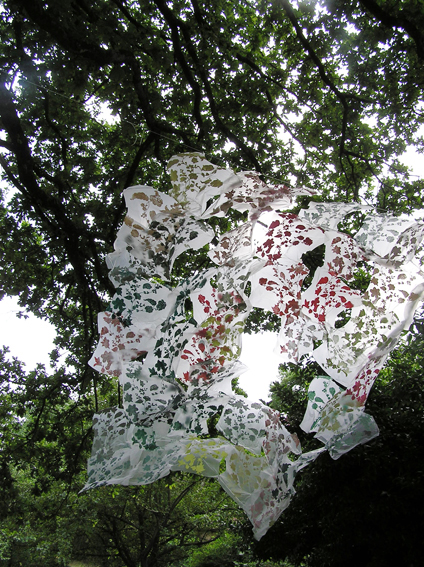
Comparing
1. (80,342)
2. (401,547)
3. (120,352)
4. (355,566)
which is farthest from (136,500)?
(120,352)

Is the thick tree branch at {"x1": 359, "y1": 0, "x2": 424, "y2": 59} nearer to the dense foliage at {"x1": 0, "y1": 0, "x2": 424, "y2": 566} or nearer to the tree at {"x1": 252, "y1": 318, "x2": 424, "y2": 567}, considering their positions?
the dense foliage at {"x1": 0, "y1": 0, "x2": 424, "y2": 566}

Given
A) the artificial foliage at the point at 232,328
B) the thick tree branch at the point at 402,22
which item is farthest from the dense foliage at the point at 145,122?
the artificial foliage at the point at 232,328

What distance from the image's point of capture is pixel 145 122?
4273 millimetres

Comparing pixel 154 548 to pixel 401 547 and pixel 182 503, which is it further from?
pixel 401 547

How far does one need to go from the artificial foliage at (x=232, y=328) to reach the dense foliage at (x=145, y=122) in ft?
6.32

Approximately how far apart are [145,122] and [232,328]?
12.1 feet

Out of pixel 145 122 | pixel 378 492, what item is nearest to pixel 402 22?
pixel 145 122

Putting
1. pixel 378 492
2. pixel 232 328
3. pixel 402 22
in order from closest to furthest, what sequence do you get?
pixel 232 328
pixel 402 22
pixel 378 492

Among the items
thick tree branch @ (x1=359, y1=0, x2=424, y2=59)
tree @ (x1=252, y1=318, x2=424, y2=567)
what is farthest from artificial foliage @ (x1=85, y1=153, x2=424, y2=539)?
thick tree branch @ (x1=359, y1=0, x2=424, y2=59)

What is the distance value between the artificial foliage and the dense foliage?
75.8 inches

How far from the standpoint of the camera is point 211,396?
48.3 inches

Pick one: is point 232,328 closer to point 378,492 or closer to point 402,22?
point 402,22

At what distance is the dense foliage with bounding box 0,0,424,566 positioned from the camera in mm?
3039

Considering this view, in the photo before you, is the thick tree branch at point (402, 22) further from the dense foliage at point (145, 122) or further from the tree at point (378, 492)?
the tree at point (378, 492)
